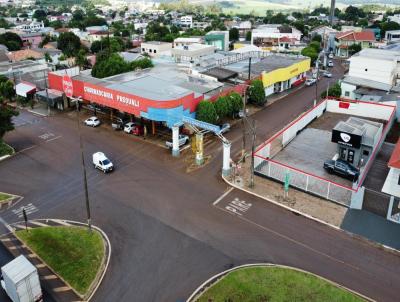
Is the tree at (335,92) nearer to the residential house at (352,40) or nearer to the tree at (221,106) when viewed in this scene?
the tree at (221,106)

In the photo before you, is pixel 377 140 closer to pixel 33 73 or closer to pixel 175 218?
pixel 175 218

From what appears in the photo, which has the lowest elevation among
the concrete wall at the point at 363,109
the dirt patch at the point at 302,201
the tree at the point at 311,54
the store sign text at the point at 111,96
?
the dirt patch at the point at 302,201

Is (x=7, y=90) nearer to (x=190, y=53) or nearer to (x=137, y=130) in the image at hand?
(x=137, y=130)

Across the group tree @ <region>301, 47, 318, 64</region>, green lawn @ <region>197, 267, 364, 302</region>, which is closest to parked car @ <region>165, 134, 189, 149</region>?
green lawn @ <region>197, 267, 364, 302</region>

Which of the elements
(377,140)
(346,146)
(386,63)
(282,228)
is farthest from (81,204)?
(386,63)

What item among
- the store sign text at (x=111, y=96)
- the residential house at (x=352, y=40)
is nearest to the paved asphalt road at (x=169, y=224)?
the store sign text at (x=111, y=96)
